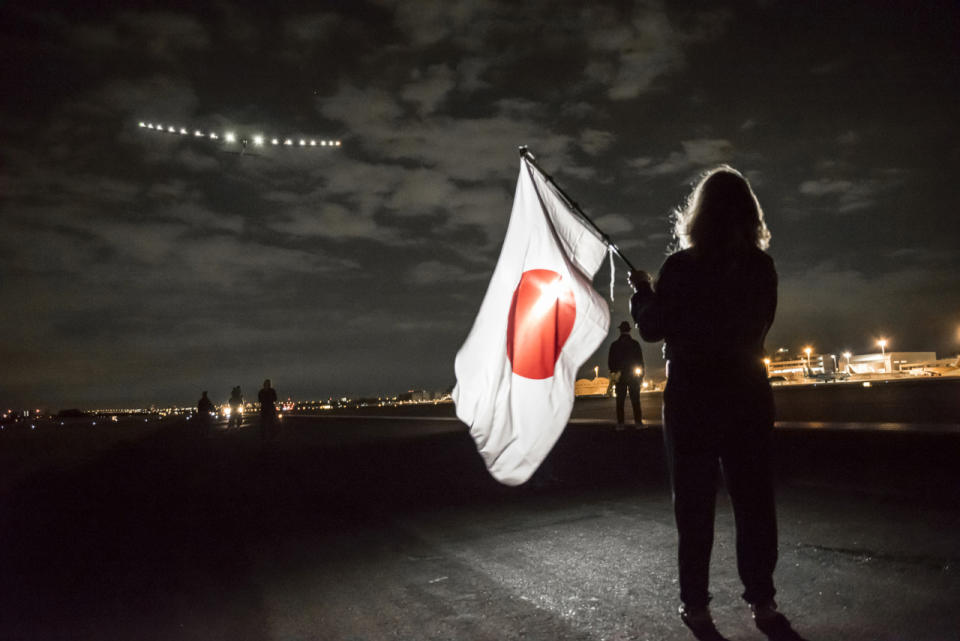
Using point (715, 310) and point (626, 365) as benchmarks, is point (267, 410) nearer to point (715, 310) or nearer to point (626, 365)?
point (626, 365)

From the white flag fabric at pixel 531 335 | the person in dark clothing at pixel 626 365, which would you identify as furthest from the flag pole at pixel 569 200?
the person in dark clothing at pixel 626 365

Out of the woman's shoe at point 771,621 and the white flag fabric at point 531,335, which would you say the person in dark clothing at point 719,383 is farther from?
the white flag fabric at point 531,335

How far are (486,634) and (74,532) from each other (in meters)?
5.85

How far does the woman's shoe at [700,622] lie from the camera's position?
2.97 m

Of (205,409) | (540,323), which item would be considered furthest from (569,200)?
(205,409)

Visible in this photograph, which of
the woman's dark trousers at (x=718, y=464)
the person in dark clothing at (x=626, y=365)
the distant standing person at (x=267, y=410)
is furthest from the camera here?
the distant standing person at (x=267, y=410)

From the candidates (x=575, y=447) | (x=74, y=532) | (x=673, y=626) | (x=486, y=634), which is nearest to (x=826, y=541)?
(x=673, y=626)

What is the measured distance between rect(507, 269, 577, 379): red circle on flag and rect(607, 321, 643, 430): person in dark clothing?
24.4 ft

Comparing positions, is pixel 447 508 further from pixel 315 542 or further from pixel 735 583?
pixel 735 583

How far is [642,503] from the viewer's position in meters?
6.09

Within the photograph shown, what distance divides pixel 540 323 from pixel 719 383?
215cm

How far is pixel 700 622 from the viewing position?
3.03m

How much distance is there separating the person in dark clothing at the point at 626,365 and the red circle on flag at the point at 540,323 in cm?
742

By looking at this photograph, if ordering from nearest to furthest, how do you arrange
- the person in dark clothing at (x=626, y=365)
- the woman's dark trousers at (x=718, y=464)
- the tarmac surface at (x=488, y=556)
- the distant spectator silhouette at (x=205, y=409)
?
1. the woman's dark trousers at (x=718, y=464)
2. the tarmac surface at (x=488, y=556)
3. the person in dark clothing at (x=626, y=365)
4. the distant spectator silhouette at (x=205, y=409)
